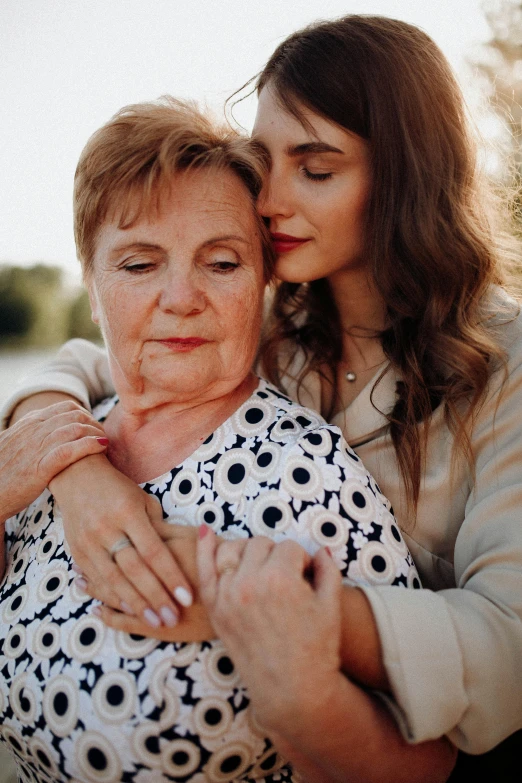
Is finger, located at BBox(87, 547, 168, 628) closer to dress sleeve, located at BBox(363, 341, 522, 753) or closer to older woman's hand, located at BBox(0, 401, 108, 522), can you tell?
older woman's hand, located at BBox(0, 401, 108, 522)

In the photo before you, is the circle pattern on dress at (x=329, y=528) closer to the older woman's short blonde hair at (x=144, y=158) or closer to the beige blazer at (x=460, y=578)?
the beige blazer at (x=460, y=578)

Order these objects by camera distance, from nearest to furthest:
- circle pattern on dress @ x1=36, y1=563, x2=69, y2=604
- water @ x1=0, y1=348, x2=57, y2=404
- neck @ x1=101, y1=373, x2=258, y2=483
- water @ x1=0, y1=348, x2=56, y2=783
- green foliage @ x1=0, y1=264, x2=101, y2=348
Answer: circle pattern on dress @ x1=36, y1=563, x2=69, y2=604, neck @ x1=101, y1=373, x2=258, y2=483, water @ x1=0, y1=348, x2=56, y2=783, water @ x1=0, y1=348, x2=57, y2=404, green foliage @ x1=0, y1=264, x2=101, y2=348

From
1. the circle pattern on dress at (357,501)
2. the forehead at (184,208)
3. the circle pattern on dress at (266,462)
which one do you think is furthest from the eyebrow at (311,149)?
the circle pattern on dress at (357,501)

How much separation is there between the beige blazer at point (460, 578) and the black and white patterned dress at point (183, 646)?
16 cm

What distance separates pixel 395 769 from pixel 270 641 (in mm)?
448

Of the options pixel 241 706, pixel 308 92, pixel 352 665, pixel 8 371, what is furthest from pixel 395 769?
pixel 8 371

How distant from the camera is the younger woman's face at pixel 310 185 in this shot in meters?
2.16

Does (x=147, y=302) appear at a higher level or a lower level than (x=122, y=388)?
higher

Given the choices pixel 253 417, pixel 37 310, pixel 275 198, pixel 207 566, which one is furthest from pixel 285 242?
pixel 37 310

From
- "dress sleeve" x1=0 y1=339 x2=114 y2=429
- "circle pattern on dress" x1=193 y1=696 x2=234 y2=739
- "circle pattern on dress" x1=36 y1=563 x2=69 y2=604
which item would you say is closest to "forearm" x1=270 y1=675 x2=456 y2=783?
"circle pattern on dress" x1=193 y1=696 x2=234 y2=739

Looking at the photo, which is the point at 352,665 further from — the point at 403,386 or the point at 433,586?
the point at 403,386

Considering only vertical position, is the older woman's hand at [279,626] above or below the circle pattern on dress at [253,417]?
below

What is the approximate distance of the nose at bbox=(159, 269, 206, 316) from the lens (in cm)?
175

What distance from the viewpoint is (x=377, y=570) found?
4.99 ft
